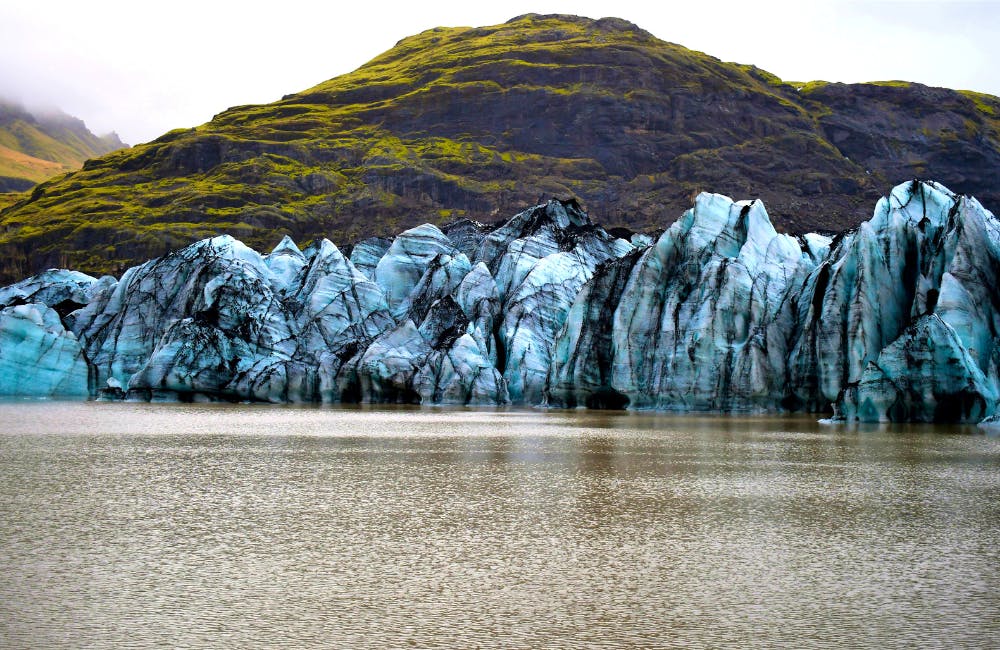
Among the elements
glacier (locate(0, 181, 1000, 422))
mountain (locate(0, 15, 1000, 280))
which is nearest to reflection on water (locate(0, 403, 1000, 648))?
glacier (locate(0, 181, 1000, 422))

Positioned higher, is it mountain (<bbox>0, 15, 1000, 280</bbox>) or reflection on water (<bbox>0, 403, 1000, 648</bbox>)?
mountain (<bbox>0, 15, 1000, 280</bbox>)

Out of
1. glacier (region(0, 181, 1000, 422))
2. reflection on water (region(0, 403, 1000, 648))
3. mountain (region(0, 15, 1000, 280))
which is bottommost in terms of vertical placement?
reflection on water (region(0, 403, 1000, 648))

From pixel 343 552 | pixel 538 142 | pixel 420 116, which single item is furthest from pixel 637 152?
pixel 343 552

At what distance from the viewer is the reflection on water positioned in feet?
32.2

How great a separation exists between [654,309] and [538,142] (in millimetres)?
114900

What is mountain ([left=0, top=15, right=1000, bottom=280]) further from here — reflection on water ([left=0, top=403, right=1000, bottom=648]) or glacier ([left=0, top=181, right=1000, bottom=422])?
reflection on water ([left=0, top=403, right=1000, bottom=648])

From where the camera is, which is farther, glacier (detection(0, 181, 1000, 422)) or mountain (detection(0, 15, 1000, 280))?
mountain (detection(0, 15, 1000, 280))

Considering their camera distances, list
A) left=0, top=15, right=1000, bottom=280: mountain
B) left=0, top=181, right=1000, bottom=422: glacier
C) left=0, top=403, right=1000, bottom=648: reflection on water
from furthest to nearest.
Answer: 1. left=0, top=15, right=1000, bottom=280: mountain
2. left=0, top=181, right=1000, bottom=422: glacier
3. left=0, top=403, right=1000, bottom=648: reflection on water

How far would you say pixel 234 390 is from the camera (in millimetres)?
62656

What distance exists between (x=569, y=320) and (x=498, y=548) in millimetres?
48375

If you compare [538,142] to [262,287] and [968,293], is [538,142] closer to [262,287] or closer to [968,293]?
[262,287]

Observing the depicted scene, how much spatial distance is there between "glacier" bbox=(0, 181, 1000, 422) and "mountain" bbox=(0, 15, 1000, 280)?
6161 centimetres

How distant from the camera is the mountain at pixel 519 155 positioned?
145 m

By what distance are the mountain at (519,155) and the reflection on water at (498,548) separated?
11480 cm
